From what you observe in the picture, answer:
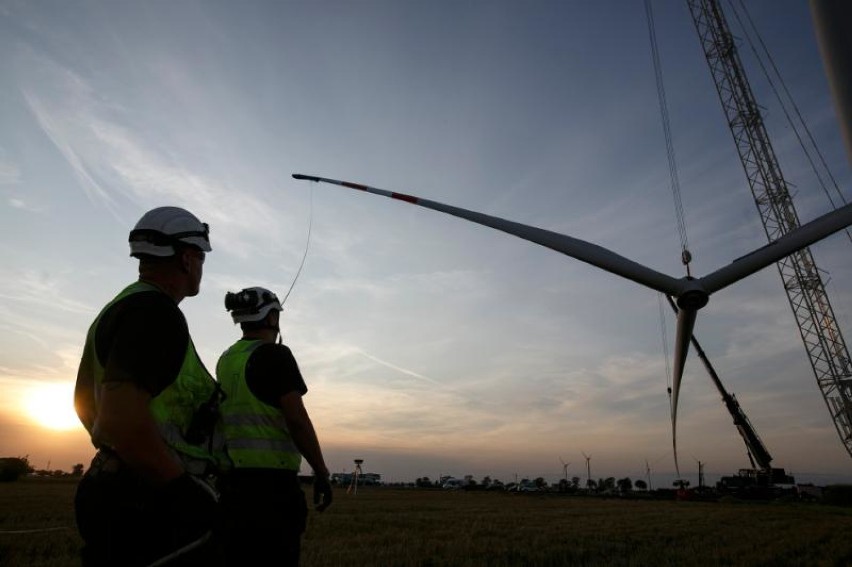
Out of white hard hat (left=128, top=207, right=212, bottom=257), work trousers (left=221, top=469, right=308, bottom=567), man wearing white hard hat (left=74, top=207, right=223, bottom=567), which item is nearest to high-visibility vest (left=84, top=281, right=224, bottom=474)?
man wearing white hard hat (left=74, top=207, right=223, bottom=567)

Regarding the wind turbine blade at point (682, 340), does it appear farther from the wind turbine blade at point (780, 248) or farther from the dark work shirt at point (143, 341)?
the dark work shirt at point (143, 341)

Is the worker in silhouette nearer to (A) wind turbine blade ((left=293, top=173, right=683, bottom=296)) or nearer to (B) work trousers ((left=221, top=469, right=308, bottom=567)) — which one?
(B) work trousers ((left=221, top=469, right=308, bottom=567))

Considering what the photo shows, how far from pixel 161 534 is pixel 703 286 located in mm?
17927

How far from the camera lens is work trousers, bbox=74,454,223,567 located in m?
2.73

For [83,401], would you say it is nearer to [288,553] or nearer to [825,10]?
[288,553]

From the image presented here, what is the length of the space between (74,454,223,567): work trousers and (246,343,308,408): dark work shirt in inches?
90.0

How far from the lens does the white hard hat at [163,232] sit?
3457 millimetres

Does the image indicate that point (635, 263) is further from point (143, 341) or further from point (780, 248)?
point (143, 341)

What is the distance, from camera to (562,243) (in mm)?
17219

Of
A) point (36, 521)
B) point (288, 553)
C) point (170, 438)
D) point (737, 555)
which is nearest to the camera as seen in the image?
point (170, 438)

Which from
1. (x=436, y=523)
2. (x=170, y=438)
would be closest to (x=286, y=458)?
(x=170, y=438)

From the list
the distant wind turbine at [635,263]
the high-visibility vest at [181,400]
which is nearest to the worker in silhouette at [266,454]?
the high-visibility vest at [181,400]

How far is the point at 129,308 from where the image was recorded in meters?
2.92

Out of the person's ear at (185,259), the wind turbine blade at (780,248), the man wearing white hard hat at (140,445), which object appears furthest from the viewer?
the wind turbine blade at (780,248)
